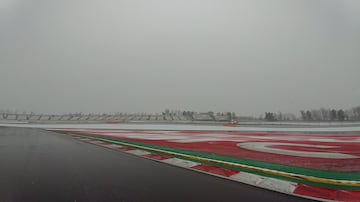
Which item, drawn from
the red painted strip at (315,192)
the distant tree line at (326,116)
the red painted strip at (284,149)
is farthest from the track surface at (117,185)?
the distant tree line at (326,116)

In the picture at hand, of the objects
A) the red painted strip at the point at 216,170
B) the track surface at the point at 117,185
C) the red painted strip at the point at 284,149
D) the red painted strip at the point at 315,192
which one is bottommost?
the red painted strip at the point at 284,149

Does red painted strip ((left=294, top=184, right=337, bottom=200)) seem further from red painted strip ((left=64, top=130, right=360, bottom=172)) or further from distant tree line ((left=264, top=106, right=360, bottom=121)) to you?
distant tree line ((left=264, top=106, right=360, bottom=121))

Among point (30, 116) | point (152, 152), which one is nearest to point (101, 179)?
point (152, 152)

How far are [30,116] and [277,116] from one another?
10723 cm

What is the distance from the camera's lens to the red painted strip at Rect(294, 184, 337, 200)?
580cm

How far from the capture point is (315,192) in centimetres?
614

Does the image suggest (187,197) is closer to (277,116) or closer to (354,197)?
(354,197)

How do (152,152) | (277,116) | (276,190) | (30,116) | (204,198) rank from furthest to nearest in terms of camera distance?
1. (30,116)
2. (277,116)
3. (152,152)
4. (276,190)
5. (204,198)

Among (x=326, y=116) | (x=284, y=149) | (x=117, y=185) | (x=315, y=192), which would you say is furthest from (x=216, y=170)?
(x=326, y=116)

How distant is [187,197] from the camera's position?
5.44 m

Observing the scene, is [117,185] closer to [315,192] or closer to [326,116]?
[315,192]

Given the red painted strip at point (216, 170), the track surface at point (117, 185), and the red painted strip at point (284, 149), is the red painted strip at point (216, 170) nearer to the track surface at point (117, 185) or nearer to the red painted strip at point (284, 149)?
the track surface at point (117, 185)

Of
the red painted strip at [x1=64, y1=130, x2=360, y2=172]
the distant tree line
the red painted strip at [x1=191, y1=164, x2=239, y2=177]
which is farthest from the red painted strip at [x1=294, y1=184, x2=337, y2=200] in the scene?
the distant tree line

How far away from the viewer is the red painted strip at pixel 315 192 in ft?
19.0
